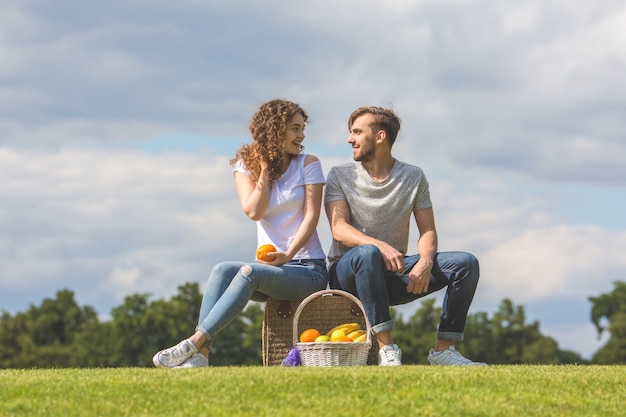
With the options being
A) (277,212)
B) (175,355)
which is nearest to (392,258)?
(277,212)

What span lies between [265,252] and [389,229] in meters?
1.51

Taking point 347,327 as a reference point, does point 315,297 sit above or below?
above

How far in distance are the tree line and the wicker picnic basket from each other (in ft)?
171

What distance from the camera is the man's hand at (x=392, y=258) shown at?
1060 centimetres

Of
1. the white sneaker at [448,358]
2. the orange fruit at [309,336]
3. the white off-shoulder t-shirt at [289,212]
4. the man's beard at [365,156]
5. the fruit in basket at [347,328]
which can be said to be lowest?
the white sneaker at [448,358]

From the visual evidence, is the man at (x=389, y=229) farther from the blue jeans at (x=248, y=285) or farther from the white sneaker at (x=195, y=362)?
the white sneaker at (x=195, y=362)

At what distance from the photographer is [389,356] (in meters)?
10.6

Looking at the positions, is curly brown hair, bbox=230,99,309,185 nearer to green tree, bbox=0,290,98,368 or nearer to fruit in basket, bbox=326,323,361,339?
fruit in basket, bbox=326,323,361,339

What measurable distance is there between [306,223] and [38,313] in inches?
2689

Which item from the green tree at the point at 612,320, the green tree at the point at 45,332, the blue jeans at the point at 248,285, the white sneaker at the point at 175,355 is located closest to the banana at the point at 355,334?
the blue jeans at the point at 248,285

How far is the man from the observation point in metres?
10.8

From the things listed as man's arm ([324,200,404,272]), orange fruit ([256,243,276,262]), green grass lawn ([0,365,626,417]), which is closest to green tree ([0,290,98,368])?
orange fruit ([256,243,276,262])

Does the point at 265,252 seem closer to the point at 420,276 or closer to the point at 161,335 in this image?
the point at 420,276

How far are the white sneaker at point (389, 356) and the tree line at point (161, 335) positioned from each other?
171 feet
